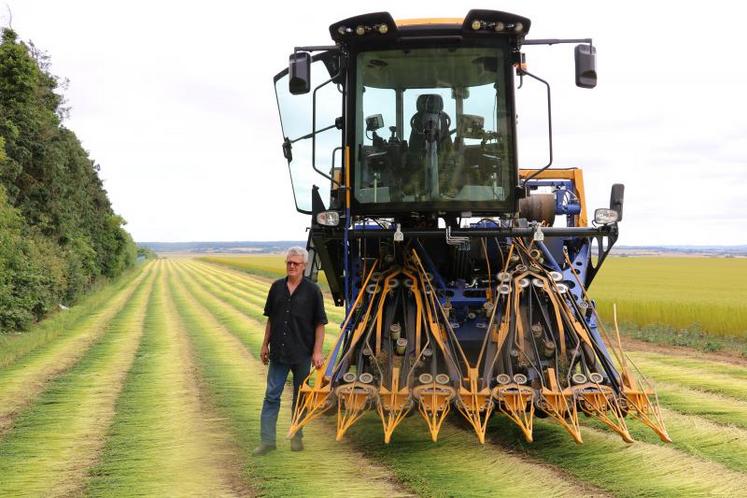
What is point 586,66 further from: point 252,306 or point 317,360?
point 252,306

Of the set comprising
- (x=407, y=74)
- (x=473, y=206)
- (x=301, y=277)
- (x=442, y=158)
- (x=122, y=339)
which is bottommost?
(x=122, y=339)

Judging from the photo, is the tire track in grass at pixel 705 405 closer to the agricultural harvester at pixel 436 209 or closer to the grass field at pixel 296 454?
the grass field at pixel 296 454

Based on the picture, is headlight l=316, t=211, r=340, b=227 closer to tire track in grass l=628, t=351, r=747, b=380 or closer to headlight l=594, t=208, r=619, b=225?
headlight l=594, t=208, r=619, b=225

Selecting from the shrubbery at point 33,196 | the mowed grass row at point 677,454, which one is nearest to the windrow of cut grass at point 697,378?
the mowed grass row at point 677,454

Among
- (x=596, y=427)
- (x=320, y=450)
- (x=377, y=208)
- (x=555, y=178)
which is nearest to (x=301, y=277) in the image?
(x=377, y=208)

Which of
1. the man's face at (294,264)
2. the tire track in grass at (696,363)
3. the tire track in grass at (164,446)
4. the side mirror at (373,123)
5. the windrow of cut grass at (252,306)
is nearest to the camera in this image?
the tire track in grass at (164,446)

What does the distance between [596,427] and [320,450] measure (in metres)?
2.23

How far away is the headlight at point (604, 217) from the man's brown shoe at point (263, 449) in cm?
305

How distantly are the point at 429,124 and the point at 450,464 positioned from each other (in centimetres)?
263

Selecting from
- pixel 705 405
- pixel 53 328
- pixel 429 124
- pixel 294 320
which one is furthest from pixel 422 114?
pixel 53 328

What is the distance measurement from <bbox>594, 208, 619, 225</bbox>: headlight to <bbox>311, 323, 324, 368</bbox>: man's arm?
91.5 inches

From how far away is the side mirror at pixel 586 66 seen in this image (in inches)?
229

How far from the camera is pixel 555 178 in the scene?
8344mm

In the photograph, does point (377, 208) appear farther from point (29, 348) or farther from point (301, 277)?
point (29, 348)
